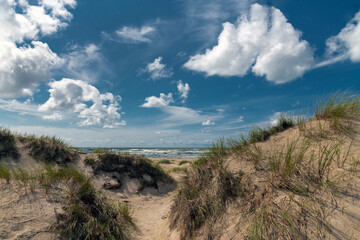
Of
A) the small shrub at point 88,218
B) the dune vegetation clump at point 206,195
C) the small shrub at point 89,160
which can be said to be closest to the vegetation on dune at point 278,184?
the dune vegetation clump at point 206,195

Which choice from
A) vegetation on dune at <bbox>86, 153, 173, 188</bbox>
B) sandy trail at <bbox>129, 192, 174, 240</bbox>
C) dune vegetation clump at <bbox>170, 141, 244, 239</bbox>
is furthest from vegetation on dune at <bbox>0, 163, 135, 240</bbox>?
vegetation on dune at <bbox>86, 153, 173, 188</bbox>

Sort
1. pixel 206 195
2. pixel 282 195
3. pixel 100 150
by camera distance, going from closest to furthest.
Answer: pixel 282 195 → pixel 206 195 → pixel 100 150

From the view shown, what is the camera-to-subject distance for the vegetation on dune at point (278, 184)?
9.61 ft

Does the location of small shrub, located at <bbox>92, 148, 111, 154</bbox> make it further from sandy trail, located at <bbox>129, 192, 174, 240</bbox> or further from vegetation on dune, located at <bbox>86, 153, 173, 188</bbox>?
sandy trail, located at <bbox>129, 192, 174, 240</bbox>

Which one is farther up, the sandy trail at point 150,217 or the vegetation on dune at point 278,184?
the vegetation on dune at point 278,184

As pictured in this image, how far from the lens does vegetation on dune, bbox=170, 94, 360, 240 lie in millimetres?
2928

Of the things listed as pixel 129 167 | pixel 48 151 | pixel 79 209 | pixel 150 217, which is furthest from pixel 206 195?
pixel 48 151

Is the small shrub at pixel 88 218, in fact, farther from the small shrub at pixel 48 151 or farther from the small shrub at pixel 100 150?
the small shrub at pixel 100 150

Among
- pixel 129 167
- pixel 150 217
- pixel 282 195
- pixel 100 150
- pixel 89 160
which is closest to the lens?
pixel 282 195

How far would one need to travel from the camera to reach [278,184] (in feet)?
11.5

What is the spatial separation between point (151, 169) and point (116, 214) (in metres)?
6.42

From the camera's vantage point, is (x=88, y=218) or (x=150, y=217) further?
(x=150, y=217)

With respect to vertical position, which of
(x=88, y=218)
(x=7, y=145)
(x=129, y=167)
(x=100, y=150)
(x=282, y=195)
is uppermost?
A: (x=7, y=145)

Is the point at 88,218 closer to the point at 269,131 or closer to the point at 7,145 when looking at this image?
the point at 269,131
